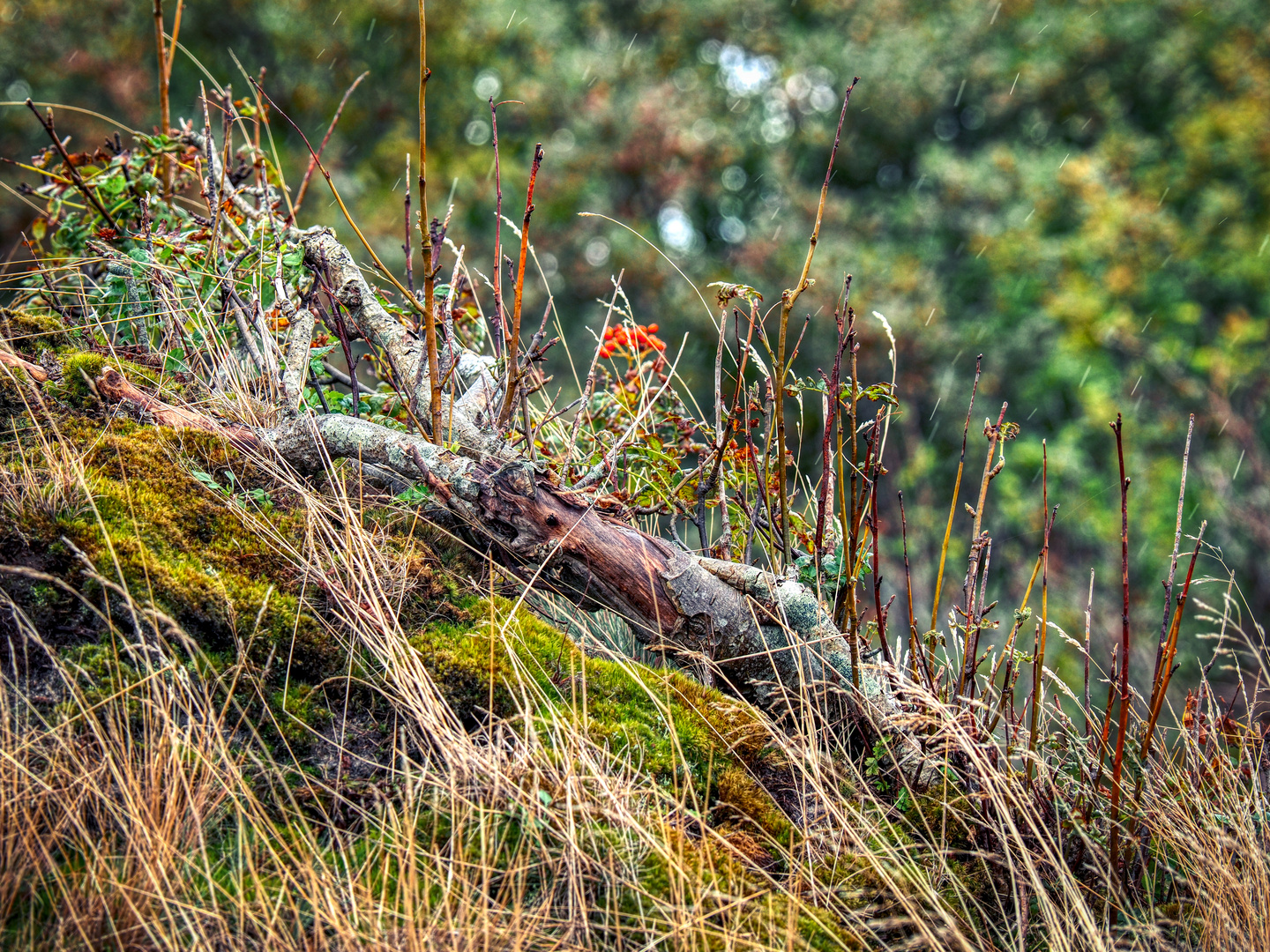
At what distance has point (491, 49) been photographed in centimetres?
800

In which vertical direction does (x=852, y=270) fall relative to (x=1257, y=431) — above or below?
above

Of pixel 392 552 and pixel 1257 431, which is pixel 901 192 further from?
pixel 392 552

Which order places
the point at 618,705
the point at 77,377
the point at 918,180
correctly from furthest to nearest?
the point at 918,180, the point at 77,377, the point at 618,705

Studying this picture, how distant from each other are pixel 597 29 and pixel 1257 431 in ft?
26.5

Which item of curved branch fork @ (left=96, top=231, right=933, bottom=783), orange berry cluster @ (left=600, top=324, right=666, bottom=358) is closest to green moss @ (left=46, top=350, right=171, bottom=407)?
curved branch fork @ (left=96, top=231, right=933, bottom=783)

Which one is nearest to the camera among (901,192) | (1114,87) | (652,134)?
(652,134)

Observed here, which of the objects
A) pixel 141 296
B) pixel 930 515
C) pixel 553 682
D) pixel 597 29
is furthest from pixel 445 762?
pixel 597 29

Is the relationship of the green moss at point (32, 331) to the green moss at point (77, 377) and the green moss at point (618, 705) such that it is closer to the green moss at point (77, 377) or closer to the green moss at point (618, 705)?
the green moss at point (77, 377)

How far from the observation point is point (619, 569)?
6.11ft

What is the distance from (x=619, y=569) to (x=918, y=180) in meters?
9.40

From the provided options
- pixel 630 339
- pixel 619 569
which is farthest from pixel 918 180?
pixel 619 569

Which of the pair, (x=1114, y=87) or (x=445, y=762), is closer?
(x=445, y=762)

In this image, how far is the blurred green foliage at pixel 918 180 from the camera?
7477 millimetres

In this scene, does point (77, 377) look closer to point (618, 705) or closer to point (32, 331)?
point (32, 331)
